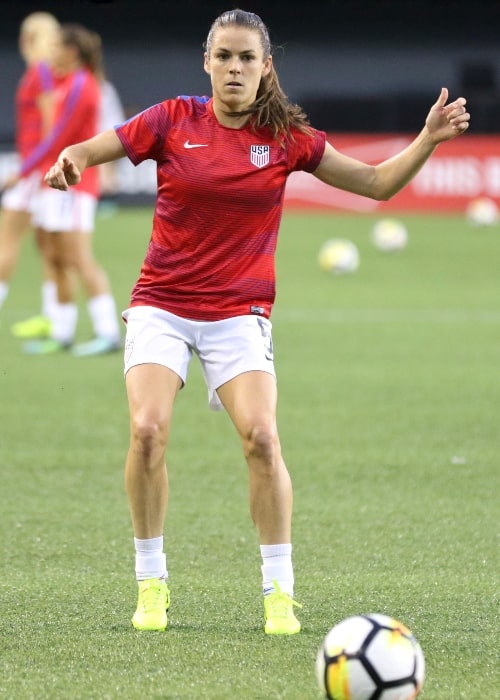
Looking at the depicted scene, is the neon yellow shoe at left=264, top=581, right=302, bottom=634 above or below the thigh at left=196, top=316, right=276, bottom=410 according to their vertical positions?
below

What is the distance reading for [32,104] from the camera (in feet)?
38.6

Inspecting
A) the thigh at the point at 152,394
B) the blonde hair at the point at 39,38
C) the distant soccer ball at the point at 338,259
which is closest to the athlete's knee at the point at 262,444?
the thigh at the point at 152,394

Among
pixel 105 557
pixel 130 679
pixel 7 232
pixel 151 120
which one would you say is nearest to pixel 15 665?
pixel 130 679

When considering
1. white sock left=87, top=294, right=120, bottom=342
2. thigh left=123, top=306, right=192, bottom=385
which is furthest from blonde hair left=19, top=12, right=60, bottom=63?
thigh left=123, top=306, right=192, bottom=385

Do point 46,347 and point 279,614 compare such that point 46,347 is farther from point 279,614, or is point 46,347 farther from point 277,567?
point 279,614

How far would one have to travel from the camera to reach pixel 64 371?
10984mm

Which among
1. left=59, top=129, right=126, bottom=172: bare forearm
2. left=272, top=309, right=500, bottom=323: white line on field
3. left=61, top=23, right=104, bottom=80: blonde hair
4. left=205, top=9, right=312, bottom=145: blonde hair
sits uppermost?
left=61, top=23, right=104, bottom=80: blonde hair

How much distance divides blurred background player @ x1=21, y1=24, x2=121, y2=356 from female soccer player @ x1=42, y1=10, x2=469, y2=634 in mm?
6235

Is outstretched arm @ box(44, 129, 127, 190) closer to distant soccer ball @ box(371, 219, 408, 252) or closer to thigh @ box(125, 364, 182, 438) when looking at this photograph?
thigh @ box(125, 364, 182, 438)

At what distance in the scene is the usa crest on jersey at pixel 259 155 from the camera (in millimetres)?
5047

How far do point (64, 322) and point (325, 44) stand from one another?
2330 cm

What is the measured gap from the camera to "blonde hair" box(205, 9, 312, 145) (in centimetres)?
504

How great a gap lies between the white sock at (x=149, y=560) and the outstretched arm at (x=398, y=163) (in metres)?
1.53

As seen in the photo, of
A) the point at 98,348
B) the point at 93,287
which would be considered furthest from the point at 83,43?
the point at 98,348
